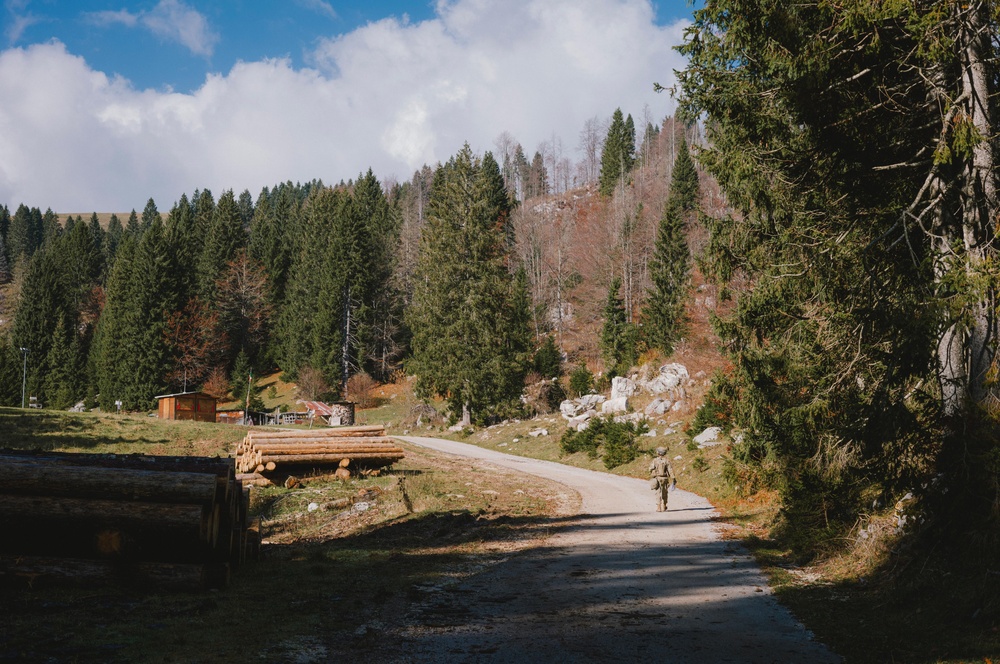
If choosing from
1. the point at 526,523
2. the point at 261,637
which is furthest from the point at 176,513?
the point at 526,523

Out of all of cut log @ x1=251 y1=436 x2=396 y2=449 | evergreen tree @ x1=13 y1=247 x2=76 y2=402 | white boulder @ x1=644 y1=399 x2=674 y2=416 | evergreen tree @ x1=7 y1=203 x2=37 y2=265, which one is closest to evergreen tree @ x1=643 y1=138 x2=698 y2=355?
white boulder @ x1=644 y1=399 x2=674 y2=416

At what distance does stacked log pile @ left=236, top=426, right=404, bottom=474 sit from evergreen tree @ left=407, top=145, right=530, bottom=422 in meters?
20.5

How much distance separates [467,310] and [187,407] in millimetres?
21779

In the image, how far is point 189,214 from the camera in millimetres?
85375

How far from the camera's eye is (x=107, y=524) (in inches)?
291

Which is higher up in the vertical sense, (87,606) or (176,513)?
(176,513)

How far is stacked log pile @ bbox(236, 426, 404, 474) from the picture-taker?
18531 millimetres

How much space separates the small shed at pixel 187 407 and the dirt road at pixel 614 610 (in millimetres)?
42268

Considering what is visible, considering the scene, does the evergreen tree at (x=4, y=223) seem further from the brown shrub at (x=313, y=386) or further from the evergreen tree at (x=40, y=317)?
the brown shrub at (x=313, y=386)

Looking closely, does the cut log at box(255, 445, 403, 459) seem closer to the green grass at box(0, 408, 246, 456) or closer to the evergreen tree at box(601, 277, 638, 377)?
the green grass at box(0, 408, 246, 456)

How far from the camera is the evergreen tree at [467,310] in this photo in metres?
41.5

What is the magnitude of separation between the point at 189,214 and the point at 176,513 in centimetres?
8701

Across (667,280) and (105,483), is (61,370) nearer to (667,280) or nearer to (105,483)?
(667,280)

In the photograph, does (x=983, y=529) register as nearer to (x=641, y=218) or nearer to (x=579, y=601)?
(x=579, y=601)
